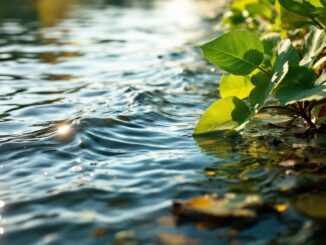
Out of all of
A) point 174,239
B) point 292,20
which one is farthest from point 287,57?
point 174,239

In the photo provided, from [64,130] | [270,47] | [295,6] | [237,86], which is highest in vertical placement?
[295,6]

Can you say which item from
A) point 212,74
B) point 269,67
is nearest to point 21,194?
point 269,67

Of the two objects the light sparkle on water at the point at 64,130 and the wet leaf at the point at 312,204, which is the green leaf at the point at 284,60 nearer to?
the wet leaf at the point at 312,204

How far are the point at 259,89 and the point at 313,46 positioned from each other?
563mm

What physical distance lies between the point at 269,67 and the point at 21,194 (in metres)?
1.85

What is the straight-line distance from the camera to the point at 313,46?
339 cm

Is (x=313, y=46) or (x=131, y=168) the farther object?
(x=313, y=46)

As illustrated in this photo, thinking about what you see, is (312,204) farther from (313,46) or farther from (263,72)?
(313,46)

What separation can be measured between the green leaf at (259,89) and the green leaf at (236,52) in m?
0.08

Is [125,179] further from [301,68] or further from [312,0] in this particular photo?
[312,0]

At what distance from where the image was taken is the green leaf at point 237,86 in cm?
347

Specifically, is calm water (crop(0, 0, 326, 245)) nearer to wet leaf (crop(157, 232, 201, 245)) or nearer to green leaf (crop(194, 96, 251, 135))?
wet leaf (crop(157, 232, 201, 245))

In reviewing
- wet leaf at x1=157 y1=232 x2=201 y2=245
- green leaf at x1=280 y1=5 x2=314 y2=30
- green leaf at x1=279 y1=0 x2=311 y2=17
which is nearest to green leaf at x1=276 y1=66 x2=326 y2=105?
green leaf at x1=279 y1=0 x2=311 y2=17

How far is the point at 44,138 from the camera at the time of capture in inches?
140
